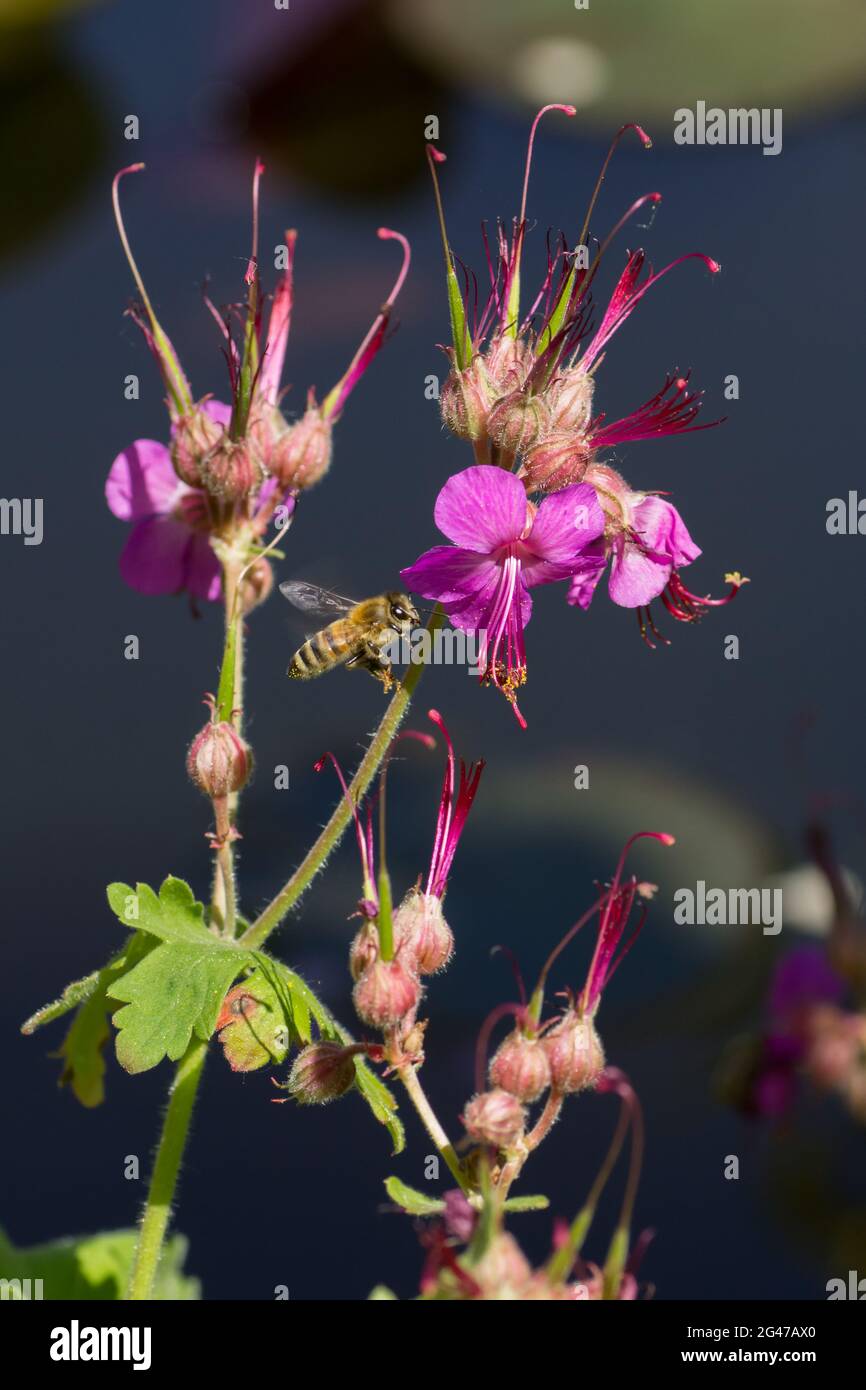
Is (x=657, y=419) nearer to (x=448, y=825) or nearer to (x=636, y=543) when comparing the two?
(x=636, y=543)

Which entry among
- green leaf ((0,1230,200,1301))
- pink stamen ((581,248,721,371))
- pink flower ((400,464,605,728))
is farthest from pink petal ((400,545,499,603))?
green leaf ((0,1230,200,1301))

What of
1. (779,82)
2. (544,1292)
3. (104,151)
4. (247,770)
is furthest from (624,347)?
(544,1292)

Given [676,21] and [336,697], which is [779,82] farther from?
[336,697]

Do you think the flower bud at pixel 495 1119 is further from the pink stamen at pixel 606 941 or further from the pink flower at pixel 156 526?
the pink flower at pixel 156 526

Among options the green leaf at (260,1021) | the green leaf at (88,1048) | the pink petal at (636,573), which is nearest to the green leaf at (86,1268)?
the green leaf at (88,1048)

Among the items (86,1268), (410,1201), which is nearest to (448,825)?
(410,1201)

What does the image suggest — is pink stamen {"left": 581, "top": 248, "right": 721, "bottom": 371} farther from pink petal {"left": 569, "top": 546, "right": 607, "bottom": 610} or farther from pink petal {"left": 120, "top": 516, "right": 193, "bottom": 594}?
pink petal {"left": 120, "top": 516, "right": 193, "bottom": 594}

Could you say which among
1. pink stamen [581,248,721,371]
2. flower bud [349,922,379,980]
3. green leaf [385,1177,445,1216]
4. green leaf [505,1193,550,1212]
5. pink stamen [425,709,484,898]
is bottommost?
green leaf [505,1193,550,1212]
